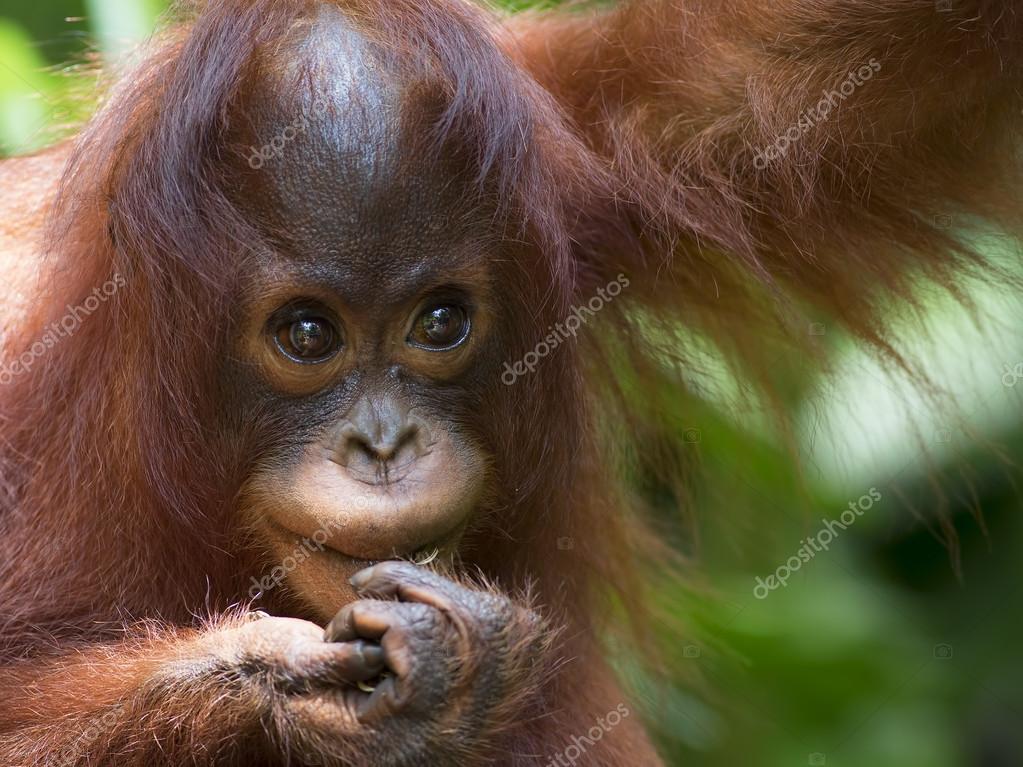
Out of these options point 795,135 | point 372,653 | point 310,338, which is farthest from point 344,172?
point 795,135

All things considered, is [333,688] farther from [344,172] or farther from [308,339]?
[344,172]

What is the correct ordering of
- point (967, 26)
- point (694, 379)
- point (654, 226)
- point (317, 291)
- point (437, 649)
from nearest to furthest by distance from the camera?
point (437, 649), point (317, 291), point (967, 26), point (654, 226), point (694, 379)

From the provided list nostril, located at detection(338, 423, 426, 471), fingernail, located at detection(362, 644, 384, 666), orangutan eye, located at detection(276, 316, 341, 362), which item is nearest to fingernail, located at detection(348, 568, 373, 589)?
fingernail, located at detection(362, 644, 384, 666)

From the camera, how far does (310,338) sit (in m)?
2.60

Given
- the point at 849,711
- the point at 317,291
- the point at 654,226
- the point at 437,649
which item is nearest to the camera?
the point at 437,649

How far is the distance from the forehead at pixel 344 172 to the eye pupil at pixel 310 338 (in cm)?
8

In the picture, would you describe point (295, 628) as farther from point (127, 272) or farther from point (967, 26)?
point (967, 26)

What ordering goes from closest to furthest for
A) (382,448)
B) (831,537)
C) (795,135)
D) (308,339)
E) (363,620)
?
(363,620) < (382,448) < (308,339) < (795,135) < (831,537)

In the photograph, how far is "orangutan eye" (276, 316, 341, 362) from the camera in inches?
102

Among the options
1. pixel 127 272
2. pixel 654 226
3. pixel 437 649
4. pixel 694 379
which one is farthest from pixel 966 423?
pixel 127 272

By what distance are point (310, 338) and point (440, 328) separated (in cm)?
26

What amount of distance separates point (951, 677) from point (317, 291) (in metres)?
3.03

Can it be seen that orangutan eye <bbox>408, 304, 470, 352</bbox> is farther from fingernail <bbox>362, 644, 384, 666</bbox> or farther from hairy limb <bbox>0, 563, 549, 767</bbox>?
fingernail <bbox>362, 644, 384, 666</bbox>

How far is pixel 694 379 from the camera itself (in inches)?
144
